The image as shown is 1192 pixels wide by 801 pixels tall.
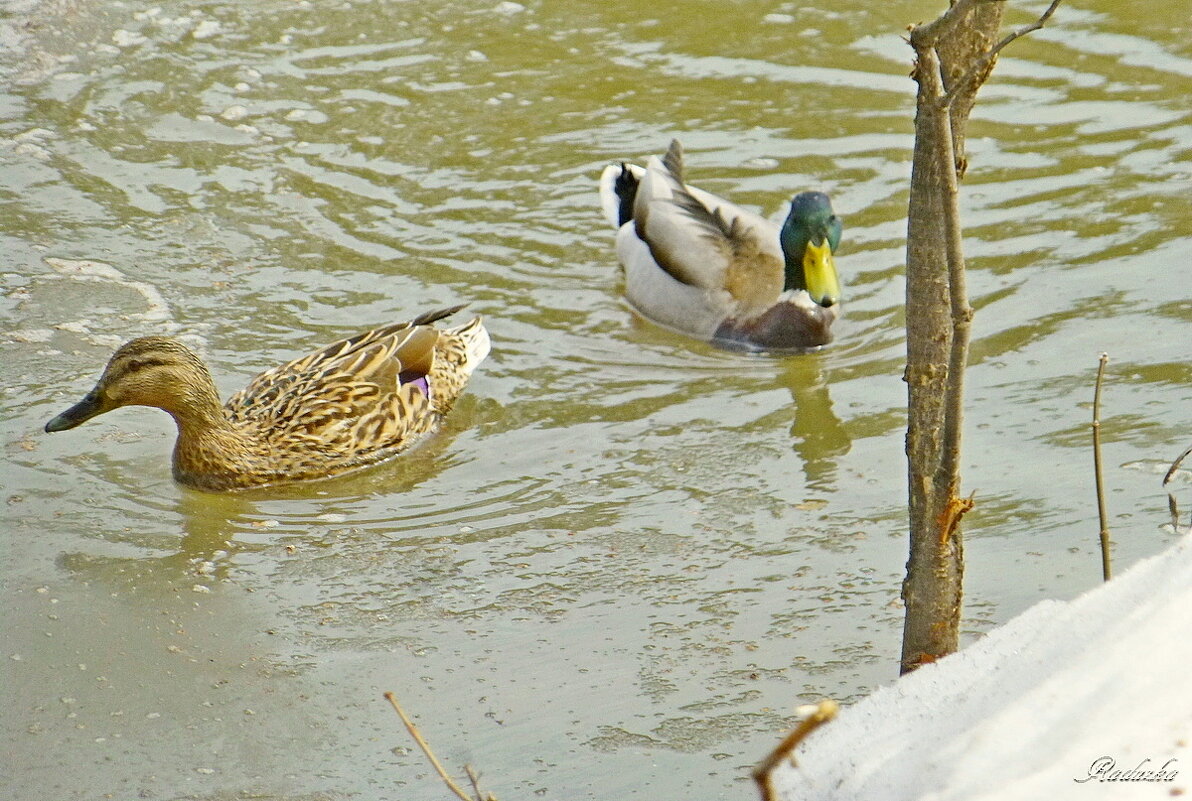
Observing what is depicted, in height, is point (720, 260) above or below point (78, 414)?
above

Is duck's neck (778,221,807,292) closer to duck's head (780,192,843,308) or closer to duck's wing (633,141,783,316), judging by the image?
duck's head (780,192,843,308)

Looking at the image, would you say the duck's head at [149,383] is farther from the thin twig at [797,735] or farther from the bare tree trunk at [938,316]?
the thin twig at [797,735]

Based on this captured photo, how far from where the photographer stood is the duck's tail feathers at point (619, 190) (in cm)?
968

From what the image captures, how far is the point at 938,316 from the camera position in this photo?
348 centimetres

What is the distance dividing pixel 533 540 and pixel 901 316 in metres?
3.23

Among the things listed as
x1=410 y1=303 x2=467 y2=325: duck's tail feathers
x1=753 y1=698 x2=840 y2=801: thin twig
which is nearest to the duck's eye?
x1=410 y1=303 x2=467 y2=325: duck's tail feathers

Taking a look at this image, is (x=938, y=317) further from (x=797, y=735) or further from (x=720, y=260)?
(x=720, y=260)

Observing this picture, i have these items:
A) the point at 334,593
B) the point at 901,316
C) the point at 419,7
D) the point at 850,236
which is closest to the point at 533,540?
the point at 334,593

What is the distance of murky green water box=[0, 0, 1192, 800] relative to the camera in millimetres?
4723

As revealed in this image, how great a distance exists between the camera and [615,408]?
7.28 metres

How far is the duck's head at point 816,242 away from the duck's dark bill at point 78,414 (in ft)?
12.3

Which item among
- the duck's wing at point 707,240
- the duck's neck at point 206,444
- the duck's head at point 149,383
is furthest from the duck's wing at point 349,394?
the duck's wing at point 707,240
